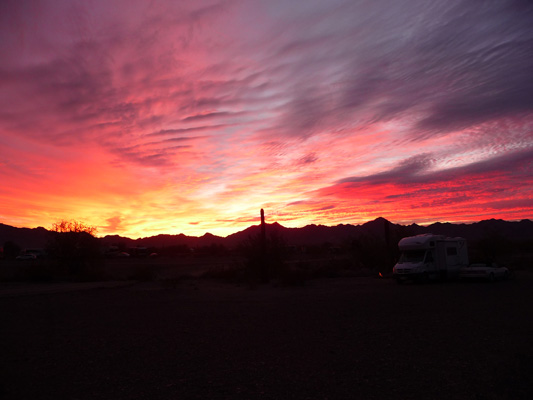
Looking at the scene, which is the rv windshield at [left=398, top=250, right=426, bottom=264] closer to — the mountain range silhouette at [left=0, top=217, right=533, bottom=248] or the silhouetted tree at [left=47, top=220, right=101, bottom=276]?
the silhouetted tree at [left=47, top=220, right=101, bottom=276]

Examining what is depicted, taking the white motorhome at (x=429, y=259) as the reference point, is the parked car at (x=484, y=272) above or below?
below

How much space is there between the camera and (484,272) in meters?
27.1

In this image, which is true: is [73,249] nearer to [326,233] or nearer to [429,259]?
[429,259]

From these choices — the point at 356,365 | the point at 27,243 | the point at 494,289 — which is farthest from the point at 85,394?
the point at 27,243

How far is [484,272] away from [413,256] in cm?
424

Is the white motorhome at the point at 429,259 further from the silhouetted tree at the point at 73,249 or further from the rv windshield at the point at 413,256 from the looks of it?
the silhouetted tree at the point at 73,249

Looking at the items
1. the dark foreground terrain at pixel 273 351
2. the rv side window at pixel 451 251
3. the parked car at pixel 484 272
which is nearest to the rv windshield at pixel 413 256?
the rv side window at pixel 451 251

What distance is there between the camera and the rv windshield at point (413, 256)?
2820 centimetres

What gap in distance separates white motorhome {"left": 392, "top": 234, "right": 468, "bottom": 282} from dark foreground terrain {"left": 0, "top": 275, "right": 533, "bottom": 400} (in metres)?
9.09

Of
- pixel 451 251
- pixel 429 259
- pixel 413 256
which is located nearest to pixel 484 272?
pixel 451 251

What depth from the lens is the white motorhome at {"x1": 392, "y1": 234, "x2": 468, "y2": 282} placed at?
27.5 meters

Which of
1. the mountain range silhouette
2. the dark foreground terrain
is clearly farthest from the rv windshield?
the mountain range silhouette

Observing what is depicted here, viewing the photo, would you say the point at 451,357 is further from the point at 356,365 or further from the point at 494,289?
the point at 494,289

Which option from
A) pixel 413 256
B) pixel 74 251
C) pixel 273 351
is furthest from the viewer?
pixel 74 251
